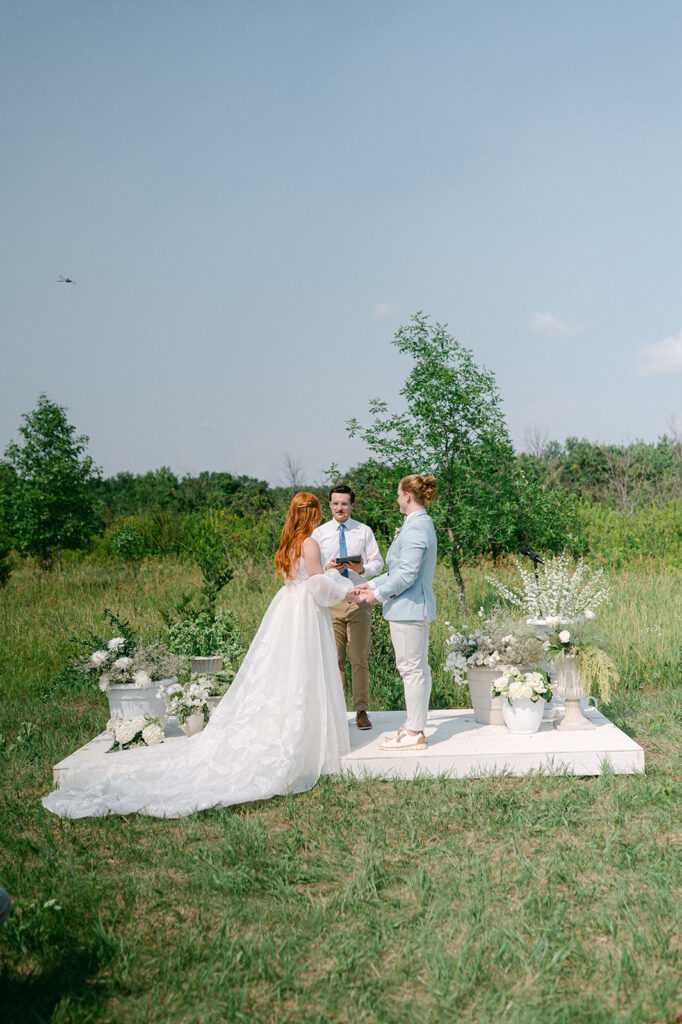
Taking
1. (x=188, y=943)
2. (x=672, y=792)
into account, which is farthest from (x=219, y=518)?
(x=188, y=943)

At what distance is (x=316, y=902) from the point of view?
333 cm

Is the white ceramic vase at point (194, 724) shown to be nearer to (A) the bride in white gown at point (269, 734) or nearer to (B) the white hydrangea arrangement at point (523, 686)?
(A) the bride in white gown at point (269, 734)

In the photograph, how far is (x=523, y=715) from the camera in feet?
17.6

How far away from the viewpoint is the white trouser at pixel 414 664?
194 inches

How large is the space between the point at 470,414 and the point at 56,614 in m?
5.75

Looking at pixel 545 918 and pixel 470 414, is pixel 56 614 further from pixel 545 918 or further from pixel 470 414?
pixel 545 918

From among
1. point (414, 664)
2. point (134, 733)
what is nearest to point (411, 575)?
point (414, 664)

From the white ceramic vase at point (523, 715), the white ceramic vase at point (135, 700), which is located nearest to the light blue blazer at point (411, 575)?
the white ceramic vase at point (523, 715)

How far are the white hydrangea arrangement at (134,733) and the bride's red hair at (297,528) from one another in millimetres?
1407

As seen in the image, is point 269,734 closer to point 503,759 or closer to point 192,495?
point 503,759

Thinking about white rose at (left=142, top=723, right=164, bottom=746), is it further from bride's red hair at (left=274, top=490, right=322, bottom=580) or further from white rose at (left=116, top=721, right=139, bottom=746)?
bride's red hair at (left=274, top=490, right=322, bottom=580)

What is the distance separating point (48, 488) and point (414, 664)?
36.2 feet

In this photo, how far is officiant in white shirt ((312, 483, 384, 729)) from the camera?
588 centimetres

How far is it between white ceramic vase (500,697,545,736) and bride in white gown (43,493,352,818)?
115 centimetres
